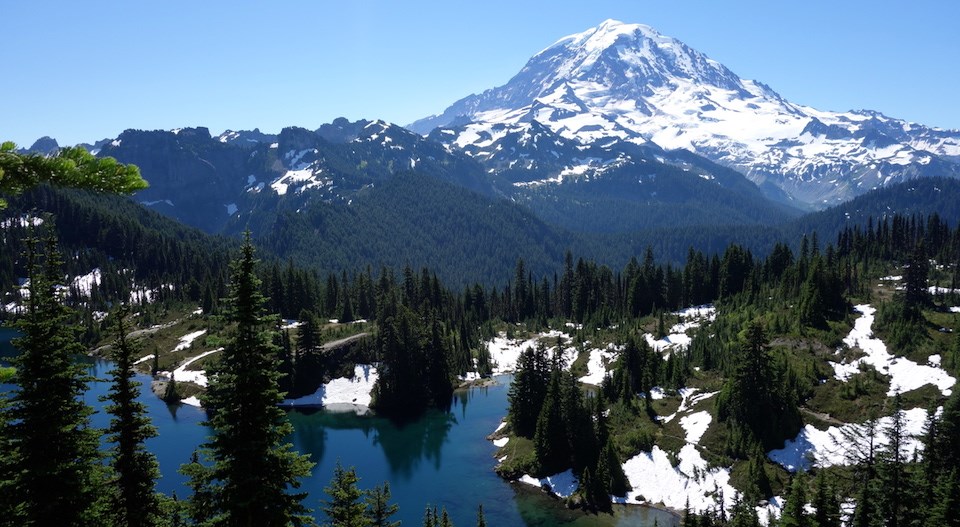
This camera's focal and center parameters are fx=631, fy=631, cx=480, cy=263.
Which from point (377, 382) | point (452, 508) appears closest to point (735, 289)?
point (377, 382)

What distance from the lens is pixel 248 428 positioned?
20.1 m

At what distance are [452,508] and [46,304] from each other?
5678cm

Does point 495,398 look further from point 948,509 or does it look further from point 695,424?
point 948,509

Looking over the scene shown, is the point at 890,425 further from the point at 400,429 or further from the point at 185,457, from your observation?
the point at 185,457

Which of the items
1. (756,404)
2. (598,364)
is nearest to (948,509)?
(756,404)

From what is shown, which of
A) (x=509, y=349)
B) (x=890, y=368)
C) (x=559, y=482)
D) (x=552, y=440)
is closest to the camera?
(x=559, y=482)

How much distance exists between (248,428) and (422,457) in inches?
2842

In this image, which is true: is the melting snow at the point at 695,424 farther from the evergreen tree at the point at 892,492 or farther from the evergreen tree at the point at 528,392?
the evergreen tree at the point at 892,492

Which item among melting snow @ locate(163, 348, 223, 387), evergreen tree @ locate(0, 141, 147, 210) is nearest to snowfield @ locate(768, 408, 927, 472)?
evergreen tree @ locate(0, 141, 147, 210)

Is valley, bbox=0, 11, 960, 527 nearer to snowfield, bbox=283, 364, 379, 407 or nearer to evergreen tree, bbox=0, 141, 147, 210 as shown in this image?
evergreen tree, bbox=0, 141, 147, 210

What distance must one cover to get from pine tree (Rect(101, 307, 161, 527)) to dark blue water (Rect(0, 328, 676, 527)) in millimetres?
38146

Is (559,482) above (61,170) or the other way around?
the other way around

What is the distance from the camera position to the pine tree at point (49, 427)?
20.4 meters

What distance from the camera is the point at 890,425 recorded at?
7006 centimetres
